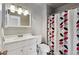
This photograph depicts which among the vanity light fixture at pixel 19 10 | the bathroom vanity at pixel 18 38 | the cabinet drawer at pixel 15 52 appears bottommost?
the cabinet drawer at pixel 15 52

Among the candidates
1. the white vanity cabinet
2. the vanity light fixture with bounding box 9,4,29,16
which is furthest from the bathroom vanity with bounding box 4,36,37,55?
the vanity light fixture with bounding box 9,4,29,16

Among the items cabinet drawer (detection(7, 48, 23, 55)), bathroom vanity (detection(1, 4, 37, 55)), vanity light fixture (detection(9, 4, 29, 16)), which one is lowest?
cabinet drawer (detection(7, 48, 23, 55))

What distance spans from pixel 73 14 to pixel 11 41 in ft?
2.36

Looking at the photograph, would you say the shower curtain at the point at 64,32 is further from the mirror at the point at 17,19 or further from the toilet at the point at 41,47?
the mirror at the point at 17,19

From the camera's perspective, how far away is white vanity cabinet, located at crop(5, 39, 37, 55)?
1.23 meters

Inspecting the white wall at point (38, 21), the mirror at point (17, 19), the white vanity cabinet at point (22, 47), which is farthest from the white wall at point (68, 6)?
the white vanity cabinet at point (22, 47)

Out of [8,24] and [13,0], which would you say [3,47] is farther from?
[13,0]

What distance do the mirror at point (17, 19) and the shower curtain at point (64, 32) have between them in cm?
24

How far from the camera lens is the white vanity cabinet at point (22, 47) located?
123cm

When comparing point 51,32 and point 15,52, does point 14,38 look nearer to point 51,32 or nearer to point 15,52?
point 15,52

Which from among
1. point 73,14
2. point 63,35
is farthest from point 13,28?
point 73,14

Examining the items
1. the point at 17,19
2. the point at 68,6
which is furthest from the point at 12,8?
the point at 68,6

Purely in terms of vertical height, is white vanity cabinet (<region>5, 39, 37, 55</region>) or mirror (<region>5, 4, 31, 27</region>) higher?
mirror (<region>5, 4, 31, 27</region>)

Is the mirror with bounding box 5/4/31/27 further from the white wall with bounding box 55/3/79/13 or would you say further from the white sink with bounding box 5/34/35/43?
the white wall with bounding box 55/3/79/13
